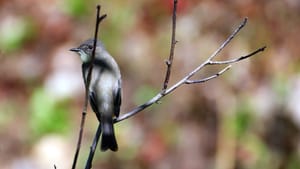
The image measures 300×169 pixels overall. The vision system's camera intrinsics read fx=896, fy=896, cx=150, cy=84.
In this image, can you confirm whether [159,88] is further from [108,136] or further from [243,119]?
[108,136]

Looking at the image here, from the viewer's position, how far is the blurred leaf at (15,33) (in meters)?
8.52

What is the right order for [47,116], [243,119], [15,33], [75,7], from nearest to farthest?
[243,119]
[47,116]
[15,33]
[75,7]

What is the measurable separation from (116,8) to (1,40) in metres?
1.14

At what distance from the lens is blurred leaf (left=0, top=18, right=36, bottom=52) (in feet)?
27.9

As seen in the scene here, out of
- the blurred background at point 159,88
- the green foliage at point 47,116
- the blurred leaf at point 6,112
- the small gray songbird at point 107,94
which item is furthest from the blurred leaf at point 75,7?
the small gray songbird at point 107,94

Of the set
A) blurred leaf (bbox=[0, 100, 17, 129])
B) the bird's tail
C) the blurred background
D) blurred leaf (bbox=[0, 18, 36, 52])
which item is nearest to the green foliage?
the blurred background

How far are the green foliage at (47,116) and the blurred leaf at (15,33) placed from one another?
39.0 inches

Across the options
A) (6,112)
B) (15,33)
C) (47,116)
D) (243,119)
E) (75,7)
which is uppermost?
(75,7)

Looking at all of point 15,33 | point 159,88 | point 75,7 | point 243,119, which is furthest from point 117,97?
point 75,7

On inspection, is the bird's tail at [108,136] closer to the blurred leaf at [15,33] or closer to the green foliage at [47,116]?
the green foliage at [47,116]

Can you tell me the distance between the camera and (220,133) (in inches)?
287

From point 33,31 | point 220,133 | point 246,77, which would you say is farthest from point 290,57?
point 33,31

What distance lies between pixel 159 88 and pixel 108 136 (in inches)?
165

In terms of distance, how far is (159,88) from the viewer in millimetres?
7812
